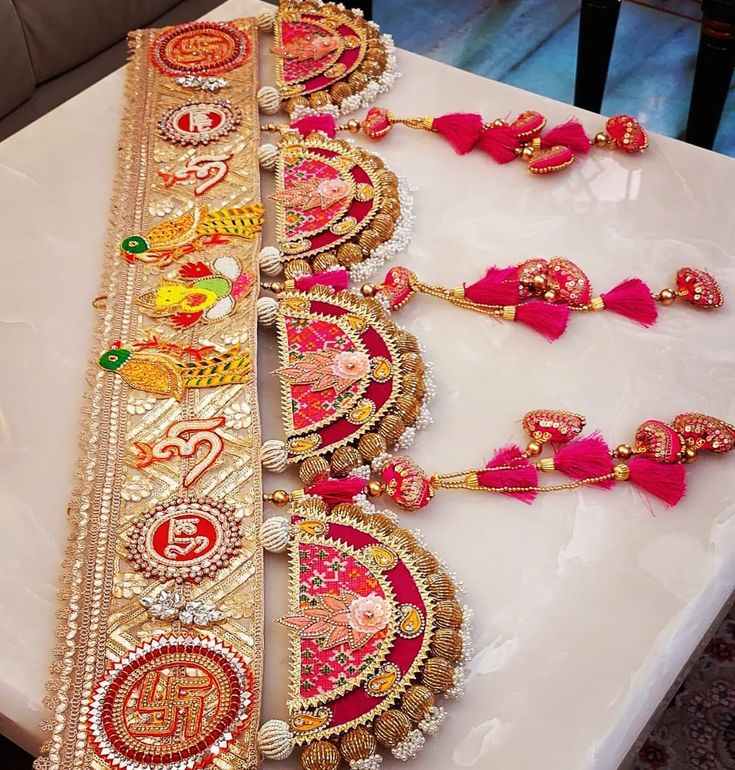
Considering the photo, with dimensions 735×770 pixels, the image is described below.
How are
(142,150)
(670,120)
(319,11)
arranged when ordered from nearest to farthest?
(142,150) → (319,11) → (670,120)

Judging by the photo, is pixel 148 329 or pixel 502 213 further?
pixel 502 213

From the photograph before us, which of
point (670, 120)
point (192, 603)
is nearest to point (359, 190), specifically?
point (192, 603)

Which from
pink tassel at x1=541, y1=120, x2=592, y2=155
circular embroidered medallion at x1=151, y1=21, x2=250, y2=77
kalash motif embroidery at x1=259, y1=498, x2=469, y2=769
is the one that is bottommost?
kalash motif embroidery at x1=259, y1=498, x2=469, y2=769

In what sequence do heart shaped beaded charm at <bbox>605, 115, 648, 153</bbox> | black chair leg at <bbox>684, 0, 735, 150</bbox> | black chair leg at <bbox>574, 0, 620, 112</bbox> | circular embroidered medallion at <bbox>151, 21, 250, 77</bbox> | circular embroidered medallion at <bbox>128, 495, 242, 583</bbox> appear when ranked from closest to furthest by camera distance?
circular embroidered medallion at <bbox>128, 495, 242, 583</bbox> < heart shaped beaded charm at <bbox>605, 115, 648, 153</bbox> < circular embroidered medallion at <bbox>151, 21, 250, 77</bbox> < black chair leg at <bbox>684, 0, 735, 150</bbox> < black chair leg at <bbox>574, 0, 620, 112</bbox>

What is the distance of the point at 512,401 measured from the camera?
3.61 feet

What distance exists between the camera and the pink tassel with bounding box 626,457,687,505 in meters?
0.99

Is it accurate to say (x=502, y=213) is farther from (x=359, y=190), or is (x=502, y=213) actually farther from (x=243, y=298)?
(x=243, y=298)

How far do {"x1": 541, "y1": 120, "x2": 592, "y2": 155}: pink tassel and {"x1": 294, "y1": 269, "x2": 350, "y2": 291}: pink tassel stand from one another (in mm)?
377

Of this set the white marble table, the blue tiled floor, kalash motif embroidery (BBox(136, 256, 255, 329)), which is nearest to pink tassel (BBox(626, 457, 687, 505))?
the white marble table

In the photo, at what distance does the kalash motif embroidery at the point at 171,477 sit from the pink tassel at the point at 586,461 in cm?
32

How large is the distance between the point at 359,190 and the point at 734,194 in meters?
0.49

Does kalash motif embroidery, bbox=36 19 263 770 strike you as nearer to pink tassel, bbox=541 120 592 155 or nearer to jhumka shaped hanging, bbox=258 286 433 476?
jhumka shaped hanging, bbox=258 286 433 476

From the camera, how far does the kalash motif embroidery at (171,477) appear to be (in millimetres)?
852

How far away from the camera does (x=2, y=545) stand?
99cm
